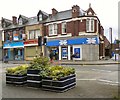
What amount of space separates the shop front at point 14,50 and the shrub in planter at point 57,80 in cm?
3494

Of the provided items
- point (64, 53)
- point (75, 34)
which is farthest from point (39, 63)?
point (64, 53)

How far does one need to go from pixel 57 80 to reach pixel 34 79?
115 cm

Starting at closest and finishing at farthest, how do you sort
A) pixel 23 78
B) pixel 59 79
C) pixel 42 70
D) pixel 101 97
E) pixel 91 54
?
pixel 101 97 → pixel 59 79 → pixel 42 70 → pixel 23 78 → pixel 91 54

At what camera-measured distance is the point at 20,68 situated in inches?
386

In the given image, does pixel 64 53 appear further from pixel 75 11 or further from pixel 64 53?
pixel 75 11

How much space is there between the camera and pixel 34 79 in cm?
871

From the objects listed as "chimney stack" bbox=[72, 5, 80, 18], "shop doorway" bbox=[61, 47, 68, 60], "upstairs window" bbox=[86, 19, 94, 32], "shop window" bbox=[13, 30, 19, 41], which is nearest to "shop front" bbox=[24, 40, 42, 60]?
"shop window" bbox=[13, 30, 19, 41]

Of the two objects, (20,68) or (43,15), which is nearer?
(20,68)

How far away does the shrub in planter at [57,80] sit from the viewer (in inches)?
316

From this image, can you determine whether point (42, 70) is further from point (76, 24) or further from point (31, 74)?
point (76, 24)

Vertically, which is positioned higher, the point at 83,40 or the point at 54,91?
the point at 83,40

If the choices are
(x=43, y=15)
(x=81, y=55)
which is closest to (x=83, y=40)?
(x=81, y=55)

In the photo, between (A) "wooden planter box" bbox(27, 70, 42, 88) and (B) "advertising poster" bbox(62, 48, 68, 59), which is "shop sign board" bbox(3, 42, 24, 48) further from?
(A) "wooden planter box" bbox(27, 70, 42, 88)

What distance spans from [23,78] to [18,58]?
116 feet
